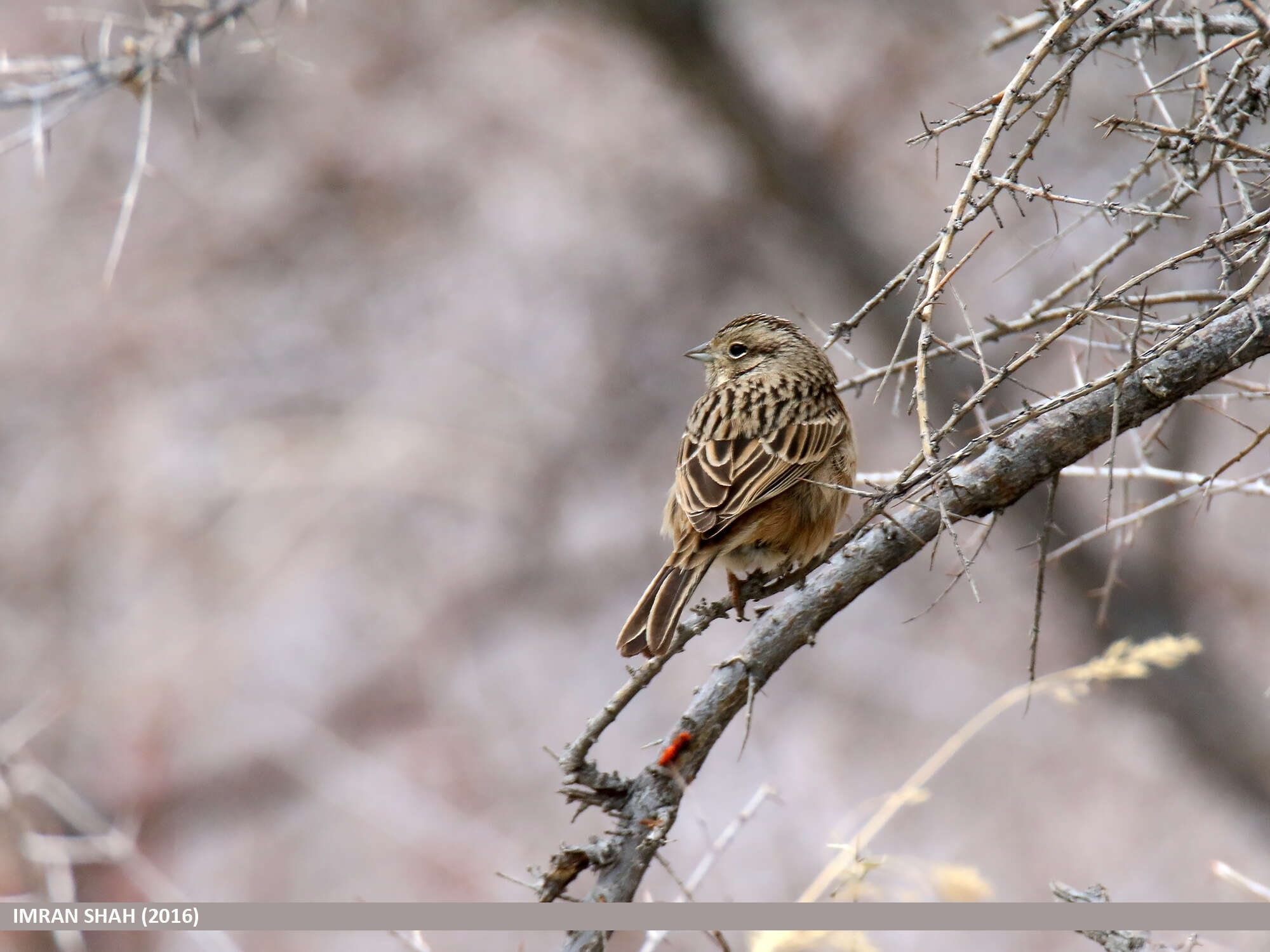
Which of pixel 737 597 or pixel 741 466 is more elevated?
pixel 741 466

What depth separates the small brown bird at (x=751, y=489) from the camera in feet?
12.7

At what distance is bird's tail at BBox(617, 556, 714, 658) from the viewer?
3.55m

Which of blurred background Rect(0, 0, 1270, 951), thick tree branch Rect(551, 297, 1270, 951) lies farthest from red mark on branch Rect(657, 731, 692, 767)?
blurred background Rect(0, 0, 1270, 951)

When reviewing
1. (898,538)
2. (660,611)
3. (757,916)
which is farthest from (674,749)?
(660,611)

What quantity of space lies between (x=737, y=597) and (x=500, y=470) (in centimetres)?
592

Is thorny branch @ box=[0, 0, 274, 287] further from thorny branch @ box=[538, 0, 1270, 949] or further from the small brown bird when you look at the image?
thorny branch @ box=[538, 0, 1270, 949]

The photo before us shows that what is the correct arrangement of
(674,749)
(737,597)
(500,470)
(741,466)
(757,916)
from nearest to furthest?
(757,916) < (674,749) < (737,597) < (741,466) < (500,470)

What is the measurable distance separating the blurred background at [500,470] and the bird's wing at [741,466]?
397cm

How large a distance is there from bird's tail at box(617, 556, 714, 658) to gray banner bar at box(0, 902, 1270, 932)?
90cm

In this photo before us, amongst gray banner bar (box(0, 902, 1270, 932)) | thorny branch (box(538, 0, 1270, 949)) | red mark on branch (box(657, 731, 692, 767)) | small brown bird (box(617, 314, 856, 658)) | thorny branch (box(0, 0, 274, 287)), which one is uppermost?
thorny branch (box(0, 0, 274, 287))

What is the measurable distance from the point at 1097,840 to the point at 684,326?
17.8 feet

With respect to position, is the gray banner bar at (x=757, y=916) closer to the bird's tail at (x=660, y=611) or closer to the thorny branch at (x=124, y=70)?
the bird's tail at (x=660, y=611)

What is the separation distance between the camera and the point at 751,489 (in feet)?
13.3

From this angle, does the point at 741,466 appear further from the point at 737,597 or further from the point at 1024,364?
the point at 1024,364
